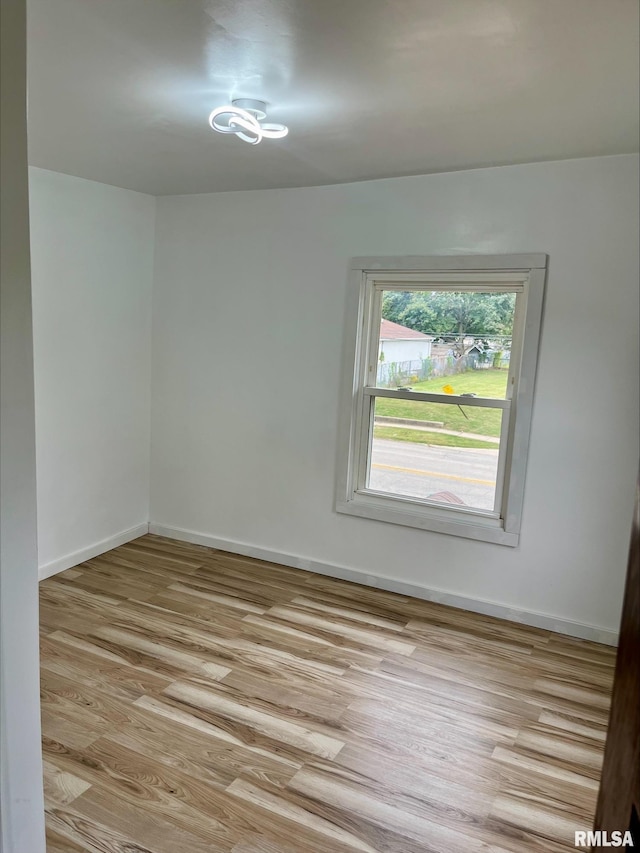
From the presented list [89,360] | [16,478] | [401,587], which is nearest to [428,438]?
[401,587]

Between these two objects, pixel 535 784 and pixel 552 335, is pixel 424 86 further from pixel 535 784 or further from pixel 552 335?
pixel 535 784

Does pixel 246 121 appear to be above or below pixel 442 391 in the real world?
above

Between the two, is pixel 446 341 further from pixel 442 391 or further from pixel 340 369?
pixel 340 369

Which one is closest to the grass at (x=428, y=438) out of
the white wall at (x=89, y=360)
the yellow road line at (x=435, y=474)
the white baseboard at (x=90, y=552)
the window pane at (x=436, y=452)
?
the window pane at (x=436, y=452)

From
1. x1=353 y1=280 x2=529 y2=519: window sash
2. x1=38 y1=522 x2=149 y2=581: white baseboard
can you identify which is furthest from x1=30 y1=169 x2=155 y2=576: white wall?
x1=353 y1=280 x2=529 y2=519: window sash

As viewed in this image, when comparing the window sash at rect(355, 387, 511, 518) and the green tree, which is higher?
the green tree

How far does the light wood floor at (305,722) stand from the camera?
191 cm

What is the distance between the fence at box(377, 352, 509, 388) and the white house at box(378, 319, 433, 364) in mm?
29

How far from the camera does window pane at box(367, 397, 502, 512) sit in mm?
3402

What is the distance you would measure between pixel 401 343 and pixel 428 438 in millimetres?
576

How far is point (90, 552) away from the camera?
394 centimetres

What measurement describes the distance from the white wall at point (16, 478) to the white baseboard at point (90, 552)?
232 cm

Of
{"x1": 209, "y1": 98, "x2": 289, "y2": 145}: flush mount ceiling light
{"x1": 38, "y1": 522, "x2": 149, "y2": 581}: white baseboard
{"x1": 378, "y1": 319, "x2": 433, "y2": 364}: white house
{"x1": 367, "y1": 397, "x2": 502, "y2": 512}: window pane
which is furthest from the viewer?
{"x1": 38, "y1": 522, "x2": 149, "y2": 581}: white baseboard

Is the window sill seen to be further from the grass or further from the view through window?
the grass
